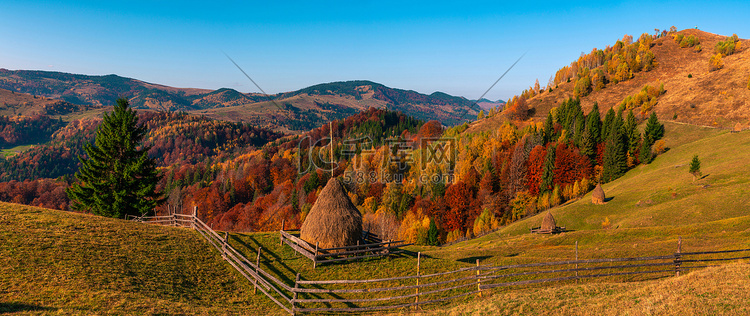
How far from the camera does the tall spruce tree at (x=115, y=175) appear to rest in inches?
1299

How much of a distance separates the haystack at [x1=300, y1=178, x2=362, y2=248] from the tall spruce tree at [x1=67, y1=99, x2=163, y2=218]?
21704mm

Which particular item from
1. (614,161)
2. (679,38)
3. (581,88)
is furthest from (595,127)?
(679,38)

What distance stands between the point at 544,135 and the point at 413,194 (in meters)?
48.7

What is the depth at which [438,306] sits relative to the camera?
53.3 feet

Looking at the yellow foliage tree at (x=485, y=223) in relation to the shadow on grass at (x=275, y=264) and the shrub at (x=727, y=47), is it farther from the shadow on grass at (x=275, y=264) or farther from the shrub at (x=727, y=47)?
the shrub at (x=727, y=47)

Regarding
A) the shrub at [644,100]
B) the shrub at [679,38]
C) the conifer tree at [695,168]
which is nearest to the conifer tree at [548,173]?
the conifer tree at [695,168]

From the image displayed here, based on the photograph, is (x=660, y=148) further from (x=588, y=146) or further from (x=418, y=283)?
(x=418, y=283)

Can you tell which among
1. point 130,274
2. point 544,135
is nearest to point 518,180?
point 544,135

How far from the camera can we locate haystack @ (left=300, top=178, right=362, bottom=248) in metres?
22.9

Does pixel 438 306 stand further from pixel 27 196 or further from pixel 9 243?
pixel 27 196

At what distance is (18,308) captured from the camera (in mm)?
11773

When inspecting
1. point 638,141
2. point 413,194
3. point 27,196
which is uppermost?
point 638,141

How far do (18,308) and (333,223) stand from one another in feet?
49.8

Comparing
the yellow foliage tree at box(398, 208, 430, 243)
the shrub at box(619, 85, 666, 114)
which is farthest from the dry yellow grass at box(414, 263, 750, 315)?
the shrub at box(619, 85, 666, 114)
